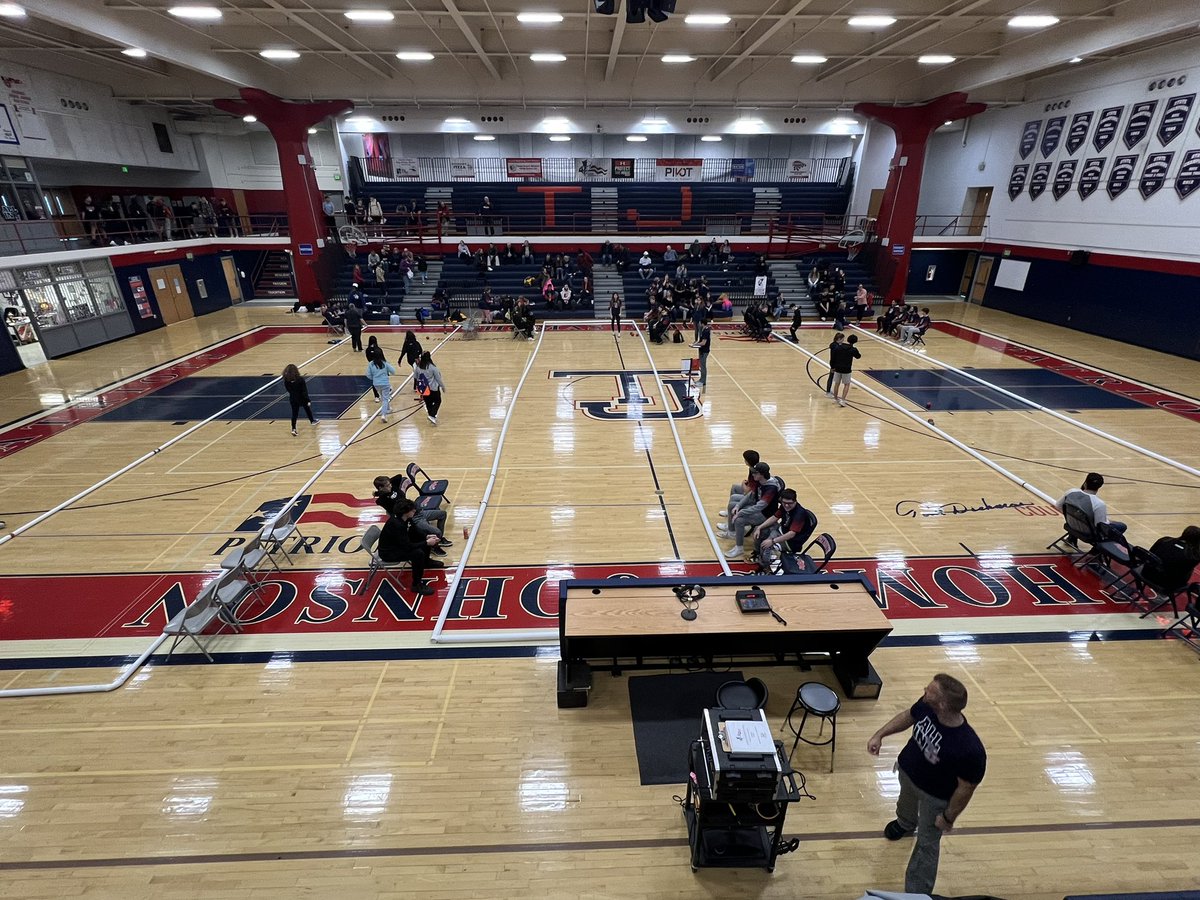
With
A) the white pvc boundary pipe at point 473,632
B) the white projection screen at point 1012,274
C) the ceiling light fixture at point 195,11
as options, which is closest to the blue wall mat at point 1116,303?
the white projection screen at point 1012,274

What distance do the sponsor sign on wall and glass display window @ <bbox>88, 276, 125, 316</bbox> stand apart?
25.9m

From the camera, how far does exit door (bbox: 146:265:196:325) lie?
22.7m

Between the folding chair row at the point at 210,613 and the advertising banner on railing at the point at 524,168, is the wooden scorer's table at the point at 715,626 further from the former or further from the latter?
the advertising banner on railing at the point at 524,168

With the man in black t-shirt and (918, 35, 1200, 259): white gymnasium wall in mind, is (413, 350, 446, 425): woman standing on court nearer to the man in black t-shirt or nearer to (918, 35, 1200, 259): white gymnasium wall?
the man in black t-shirt

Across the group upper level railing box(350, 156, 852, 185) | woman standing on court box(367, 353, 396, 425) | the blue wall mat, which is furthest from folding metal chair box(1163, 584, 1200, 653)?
upper level railing box(350, 156, 852, 185)

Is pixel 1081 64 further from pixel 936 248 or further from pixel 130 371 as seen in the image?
pixel 130 371

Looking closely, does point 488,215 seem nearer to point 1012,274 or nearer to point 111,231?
point 111,231

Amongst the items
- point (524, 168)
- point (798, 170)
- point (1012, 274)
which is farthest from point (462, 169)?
point (1012, 274)

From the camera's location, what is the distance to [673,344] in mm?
19328

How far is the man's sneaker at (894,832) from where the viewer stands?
4195mm

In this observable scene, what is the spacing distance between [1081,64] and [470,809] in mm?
28490

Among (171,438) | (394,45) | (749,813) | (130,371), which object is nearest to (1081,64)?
(394,45)

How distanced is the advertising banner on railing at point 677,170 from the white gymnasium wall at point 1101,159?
13157 mm

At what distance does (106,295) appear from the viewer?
20234mm
